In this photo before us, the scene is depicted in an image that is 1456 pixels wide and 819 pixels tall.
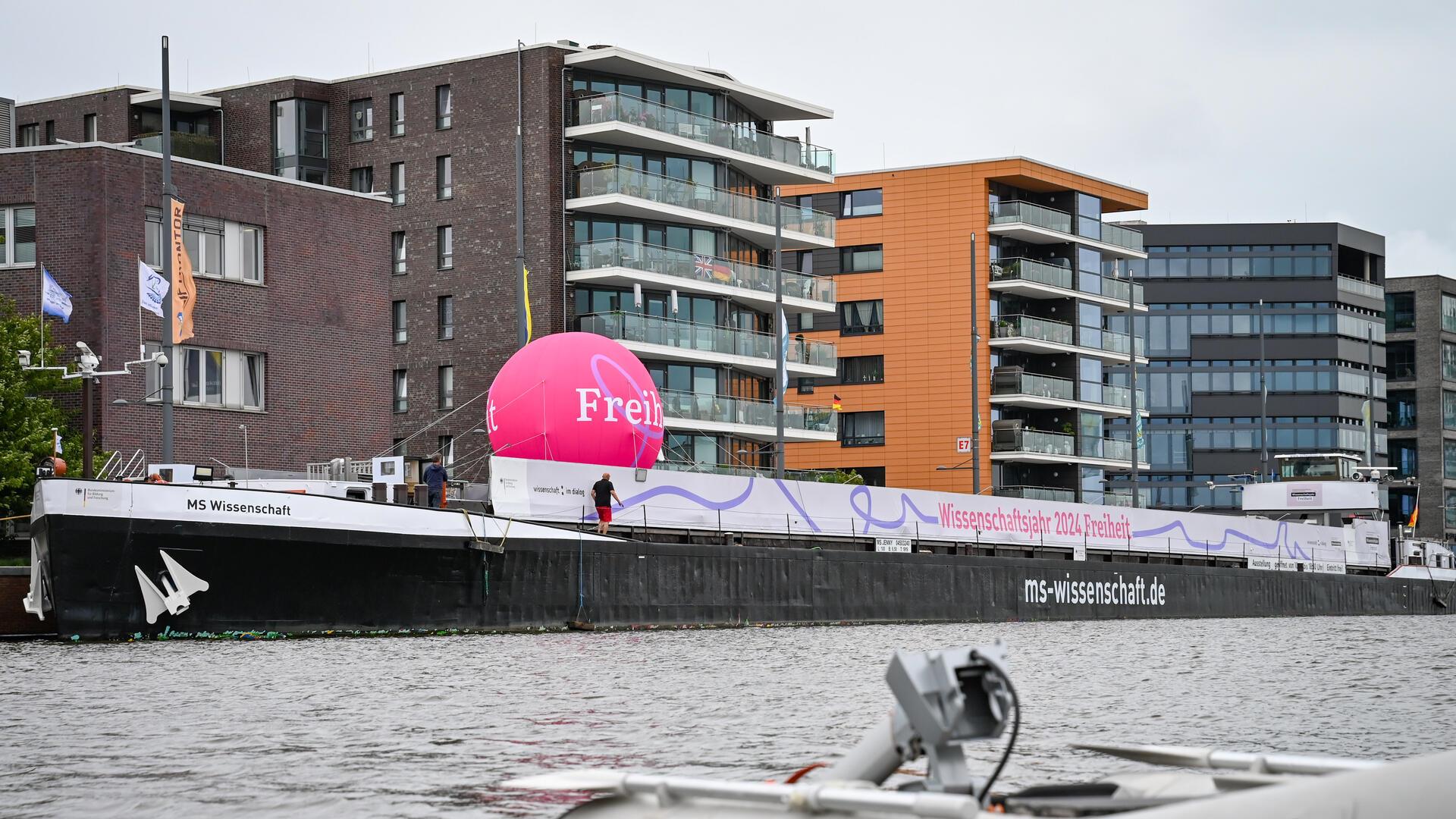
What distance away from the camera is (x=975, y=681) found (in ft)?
20.0

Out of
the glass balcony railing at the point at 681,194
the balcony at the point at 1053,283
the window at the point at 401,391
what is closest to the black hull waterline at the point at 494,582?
the glass balcony railing at the point at 681,194

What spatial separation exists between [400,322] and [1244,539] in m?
28.3

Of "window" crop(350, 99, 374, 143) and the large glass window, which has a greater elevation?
"window" crop(350, 99, 374, 143)

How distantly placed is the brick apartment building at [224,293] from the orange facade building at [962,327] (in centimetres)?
2751

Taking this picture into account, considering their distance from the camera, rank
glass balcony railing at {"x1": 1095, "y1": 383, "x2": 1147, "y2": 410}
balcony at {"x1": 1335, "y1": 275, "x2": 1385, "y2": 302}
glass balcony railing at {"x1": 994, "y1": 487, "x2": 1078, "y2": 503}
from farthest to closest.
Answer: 1. balcony at {"x1": 1335, "y1": 275, "x2": 1385, "y2": 302}
2. glass balcony railing at {"x1": 1095, "y1": 383, "x2": 1147, "y2": 410}
3. glass balcony railing at {"x1": 994, "y1": 487, "x2": 1078, "y2": 503}

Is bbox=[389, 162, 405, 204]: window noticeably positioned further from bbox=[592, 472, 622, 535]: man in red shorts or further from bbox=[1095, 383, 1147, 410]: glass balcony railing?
bbox=[1095, 383, 1147, 410]: glass balcony railing

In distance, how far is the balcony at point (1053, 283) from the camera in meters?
73.2

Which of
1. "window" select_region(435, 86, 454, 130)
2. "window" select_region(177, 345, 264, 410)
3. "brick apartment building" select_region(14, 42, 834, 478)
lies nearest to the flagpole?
"window" select_region(177, 345, 264, 410)

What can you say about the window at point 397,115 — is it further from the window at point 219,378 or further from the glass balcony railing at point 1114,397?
the glass balcony railing at point 1114,397

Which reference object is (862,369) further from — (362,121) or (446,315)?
(362,121)

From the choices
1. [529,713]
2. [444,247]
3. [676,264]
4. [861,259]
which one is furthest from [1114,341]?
[529,713]

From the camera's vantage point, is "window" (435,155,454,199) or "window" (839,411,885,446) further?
"window" (839,411,885,446)

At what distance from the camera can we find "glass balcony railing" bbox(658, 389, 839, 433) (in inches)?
2223

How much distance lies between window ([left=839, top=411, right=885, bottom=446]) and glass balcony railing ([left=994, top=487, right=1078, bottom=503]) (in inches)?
242
